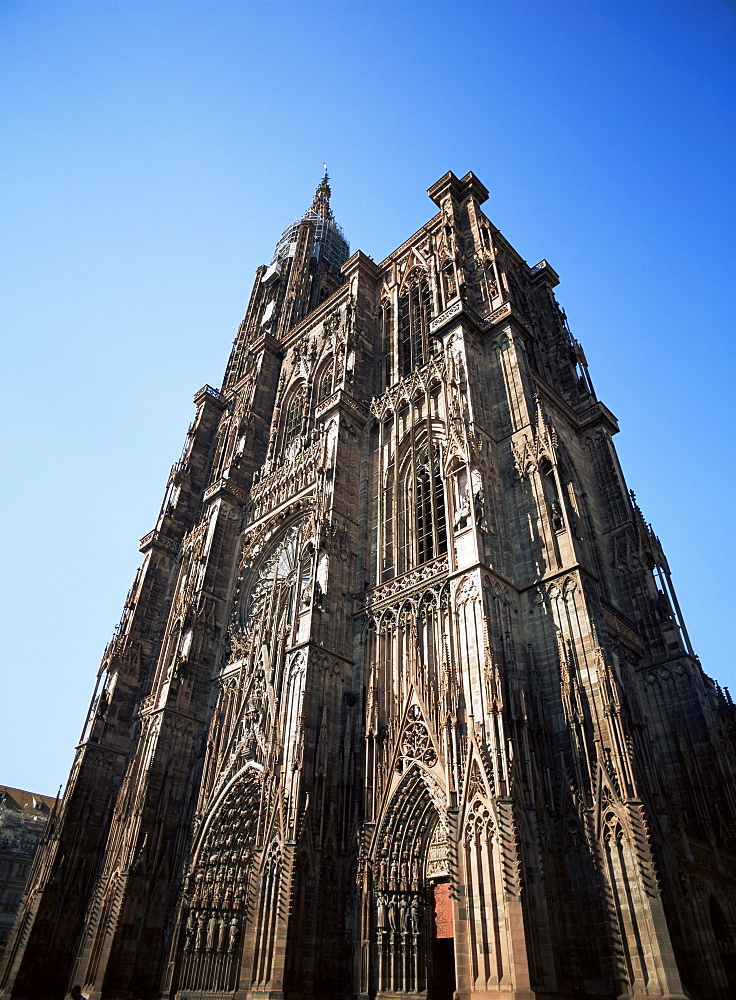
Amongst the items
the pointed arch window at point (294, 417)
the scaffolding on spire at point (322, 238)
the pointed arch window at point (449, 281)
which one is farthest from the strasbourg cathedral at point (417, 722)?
the scaffolding on spire at point (322, 238)

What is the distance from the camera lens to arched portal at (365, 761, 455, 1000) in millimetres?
14289

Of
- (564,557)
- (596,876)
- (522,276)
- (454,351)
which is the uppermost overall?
(522,276)

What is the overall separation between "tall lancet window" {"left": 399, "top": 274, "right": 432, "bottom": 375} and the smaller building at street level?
40.8m

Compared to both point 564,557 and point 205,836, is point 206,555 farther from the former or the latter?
point 564,557

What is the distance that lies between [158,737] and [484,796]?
13.6 metres

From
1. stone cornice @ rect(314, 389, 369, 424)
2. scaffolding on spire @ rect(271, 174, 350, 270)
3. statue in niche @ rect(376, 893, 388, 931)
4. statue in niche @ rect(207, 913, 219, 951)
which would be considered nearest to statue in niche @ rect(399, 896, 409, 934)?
statue in niche @ rect(376, 893, 388, 931)

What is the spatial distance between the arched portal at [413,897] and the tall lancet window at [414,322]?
17197 mm

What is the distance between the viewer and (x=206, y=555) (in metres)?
28.3

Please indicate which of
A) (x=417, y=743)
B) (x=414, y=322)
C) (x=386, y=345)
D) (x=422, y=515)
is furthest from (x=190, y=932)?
(x=414, y=322)

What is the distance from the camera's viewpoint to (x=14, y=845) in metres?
47.6

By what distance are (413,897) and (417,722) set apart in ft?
12.6

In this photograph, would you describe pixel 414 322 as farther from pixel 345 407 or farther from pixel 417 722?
pixel 417 722

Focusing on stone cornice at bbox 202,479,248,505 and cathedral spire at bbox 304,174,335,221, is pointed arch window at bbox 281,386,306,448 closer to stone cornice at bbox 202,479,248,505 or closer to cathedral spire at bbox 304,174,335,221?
stone cornice at bbox 202,479,248,505

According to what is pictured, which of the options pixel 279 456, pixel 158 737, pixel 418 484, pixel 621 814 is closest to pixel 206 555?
pixel 279 456
